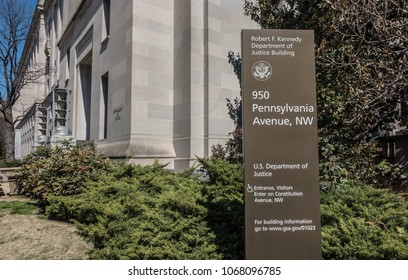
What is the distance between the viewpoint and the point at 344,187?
539cm

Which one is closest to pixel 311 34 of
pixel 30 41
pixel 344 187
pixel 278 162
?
pixel 278 162

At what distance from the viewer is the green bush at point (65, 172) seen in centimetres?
711

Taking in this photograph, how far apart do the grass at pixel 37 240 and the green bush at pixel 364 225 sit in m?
3.51

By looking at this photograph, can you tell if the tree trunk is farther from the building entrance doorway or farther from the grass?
the grass

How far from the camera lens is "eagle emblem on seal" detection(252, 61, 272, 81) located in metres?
3.58

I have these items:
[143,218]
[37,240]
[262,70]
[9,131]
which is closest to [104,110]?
[37,240]

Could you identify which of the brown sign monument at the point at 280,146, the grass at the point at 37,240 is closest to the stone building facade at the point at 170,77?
the grass at the point at 37,240

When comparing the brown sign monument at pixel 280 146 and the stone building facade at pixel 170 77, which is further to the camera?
the stone building facade at pixel 170 77

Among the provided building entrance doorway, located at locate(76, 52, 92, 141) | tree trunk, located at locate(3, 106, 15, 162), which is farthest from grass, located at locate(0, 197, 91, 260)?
tree trunk, located at locate(3, 106, 15, 162)

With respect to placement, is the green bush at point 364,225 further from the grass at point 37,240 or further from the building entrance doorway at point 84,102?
the building entrance doorway at point 84,102

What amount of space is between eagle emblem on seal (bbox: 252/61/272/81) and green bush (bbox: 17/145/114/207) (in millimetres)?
5069

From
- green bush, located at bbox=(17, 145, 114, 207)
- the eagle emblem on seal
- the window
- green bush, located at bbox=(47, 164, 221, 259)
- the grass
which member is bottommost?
the grass

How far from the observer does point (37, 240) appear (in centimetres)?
519

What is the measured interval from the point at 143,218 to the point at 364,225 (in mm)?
3115
